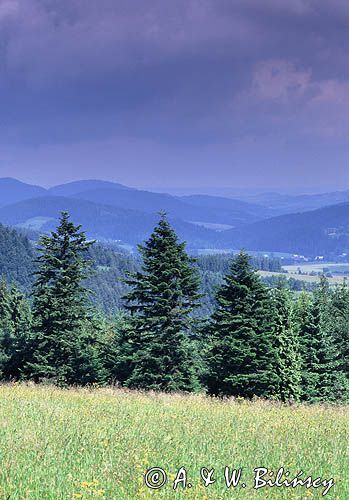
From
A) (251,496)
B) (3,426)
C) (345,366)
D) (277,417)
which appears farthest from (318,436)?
(345,366)

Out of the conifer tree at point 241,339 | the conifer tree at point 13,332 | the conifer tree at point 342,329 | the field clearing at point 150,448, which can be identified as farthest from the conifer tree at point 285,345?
the field clearing at point 150,448

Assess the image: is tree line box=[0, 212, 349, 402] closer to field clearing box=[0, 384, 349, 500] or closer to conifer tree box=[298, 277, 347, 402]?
conifer tree box=[298, 277, 347, 402]

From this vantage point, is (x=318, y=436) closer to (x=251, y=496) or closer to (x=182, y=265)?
(x=251, y=496)

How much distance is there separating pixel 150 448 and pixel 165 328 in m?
19.8

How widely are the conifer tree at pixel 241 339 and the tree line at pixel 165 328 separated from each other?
52 mm

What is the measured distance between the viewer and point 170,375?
25891 mm

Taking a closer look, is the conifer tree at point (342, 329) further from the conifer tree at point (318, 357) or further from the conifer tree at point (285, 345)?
the conifer tree at point (285, 345)

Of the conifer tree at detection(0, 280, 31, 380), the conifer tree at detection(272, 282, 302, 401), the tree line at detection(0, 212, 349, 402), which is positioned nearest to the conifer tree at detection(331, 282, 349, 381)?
the conifer tree at detection(272, 282, 302, 401)

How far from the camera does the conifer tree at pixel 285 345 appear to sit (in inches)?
1227

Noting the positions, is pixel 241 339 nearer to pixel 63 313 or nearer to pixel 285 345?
pixel 285 345

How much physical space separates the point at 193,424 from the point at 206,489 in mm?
3300

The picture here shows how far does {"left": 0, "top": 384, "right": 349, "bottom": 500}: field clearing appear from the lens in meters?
5.79

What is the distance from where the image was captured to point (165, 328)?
1062 inches

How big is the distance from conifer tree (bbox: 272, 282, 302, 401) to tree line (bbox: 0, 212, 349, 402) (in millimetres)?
67
